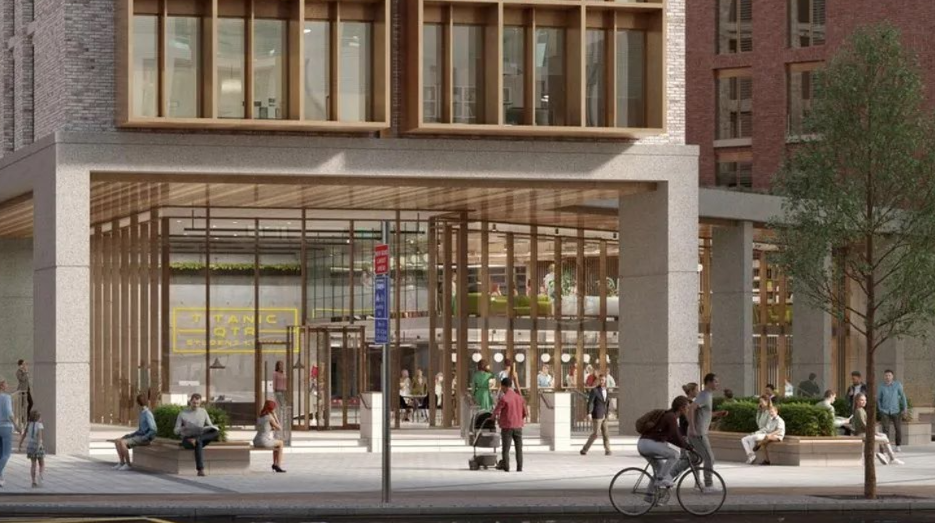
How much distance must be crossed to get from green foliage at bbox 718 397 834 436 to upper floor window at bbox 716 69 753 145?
38.4 meters

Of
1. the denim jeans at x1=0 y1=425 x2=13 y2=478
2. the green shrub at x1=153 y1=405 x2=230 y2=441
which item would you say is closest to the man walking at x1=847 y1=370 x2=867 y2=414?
the green shrub at x1=153 y1=405 x2=230 y2=441

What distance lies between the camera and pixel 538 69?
122 feet

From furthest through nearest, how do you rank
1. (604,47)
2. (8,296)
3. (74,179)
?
(8,296) → (604,47) → (74,179)

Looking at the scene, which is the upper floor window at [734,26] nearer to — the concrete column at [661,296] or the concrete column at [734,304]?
Result: the concrete column at [734,304]

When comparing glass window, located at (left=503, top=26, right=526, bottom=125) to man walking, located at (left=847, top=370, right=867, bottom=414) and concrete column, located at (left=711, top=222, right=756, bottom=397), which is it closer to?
man walking, located at (left=847, top=370, right=867, bottom=414)

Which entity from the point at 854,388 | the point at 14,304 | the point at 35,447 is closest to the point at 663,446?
the point at 35,447

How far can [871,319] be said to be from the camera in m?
26.9

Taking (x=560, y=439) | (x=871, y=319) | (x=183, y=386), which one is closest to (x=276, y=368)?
(x=183, y=386)

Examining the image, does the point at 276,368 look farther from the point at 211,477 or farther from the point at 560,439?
the point at 211,477

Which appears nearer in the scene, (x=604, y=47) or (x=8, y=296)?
(x=604, y=47)

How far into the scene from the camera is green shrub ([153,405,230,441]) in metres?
30.9

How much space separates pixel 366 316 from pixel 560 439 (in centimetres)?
853

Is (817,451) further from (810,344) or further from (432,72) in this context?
(810,344)

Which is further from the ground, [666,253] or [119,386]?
[666,253]
